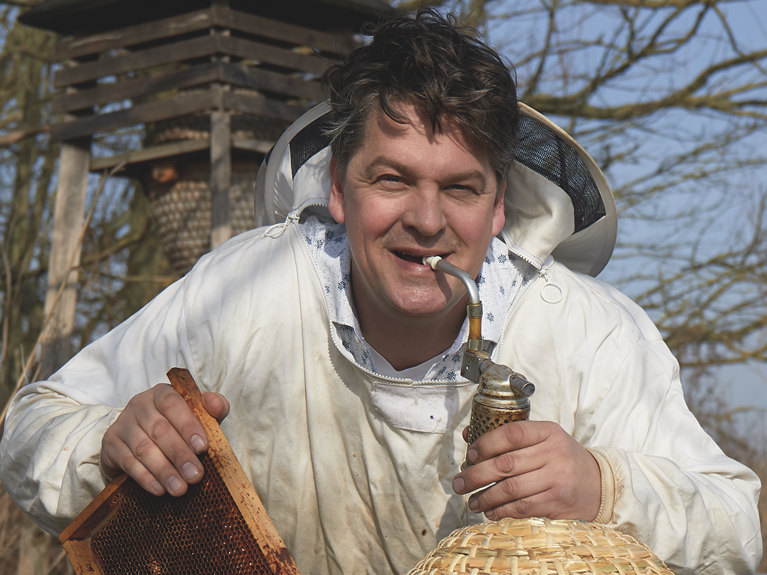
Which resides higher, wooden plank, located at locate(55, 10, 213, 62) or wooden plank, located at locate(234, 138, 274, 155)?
wooden plank, located at locate(55, 10, 213, 62)

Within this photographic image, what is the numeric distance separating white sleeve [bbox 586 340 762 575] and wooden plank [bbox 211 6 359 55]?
2368 mm

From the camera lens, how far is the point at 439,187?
6.98 ft

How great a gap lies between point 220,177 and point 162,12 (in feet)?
3.70

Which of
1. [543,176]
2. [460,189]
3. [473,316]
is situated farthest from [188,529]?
[543,176]

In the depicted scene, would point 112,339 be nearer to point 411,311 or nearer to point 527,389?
point 411,311

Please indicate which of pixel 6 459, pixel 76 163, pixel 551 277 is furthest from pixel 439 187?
pixel 76 163

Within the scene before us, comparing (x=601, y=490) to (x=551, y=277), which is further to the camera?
(x=551, y=277)

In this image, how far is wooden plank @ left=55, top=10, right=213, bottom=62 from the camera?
154 inches

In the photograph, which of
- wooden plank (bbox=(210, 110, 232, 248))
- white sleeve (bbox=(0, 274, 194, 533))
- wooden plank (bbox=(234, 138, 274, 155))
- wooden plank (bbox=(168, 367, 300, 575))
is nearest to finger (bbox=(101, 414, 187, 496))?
wooden plank (bbox=(168, 367, 300, 575))

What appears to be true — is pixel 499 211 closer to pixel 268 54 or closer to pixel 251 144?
pixel 251 144

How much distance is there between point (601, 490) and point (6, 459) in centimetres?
168

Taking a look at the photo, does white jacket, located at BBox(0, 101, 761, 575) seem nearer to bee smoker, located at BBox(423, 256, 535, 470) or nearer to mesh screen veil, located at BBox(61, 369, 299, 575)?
mesh screen veil, located at BBox(61, 369, 299, 575)

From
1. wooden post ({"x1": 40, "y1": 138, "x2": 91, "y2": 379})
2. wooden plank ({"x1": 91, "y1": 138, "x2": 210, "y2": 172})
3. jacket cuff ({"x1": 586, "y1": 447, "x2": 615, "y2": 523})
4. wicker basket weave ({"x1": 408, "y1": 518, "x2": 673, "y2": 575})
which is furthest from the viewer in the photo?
wooden post ({"x1": 40, "y1": 138, "x2": 91, "y2": 379})

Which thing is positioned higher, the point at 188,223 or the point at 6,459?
the point at 188,223
